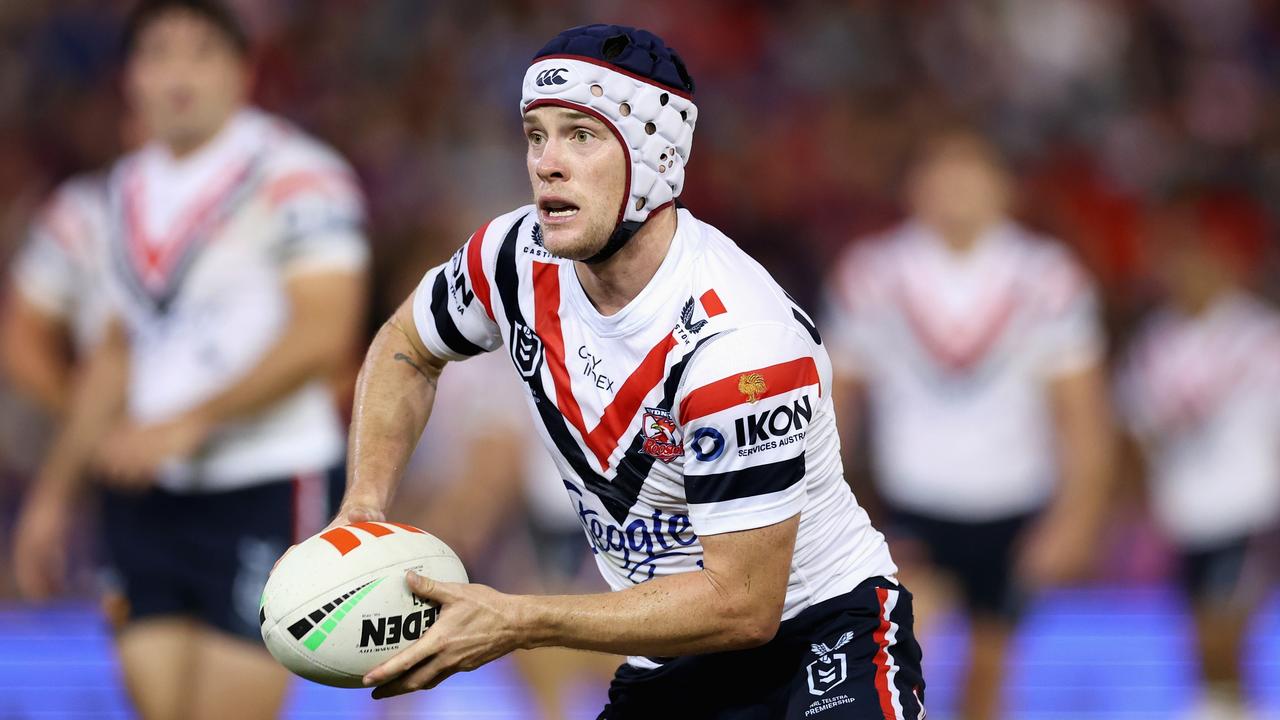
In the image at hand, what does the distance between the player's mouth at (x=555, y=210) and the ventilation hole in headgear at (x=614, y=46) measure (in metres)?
0.33

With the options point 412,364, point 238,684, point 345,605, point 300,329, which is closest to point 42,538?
Result: point 238,684

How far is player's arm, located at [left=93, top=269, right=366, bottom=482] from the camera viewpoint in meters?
5.52

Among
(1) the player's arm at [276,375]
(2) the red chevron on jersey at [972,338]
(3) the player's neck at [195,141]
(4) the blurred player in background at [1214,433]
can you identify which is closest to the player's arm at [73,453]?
(1) the player's arm at [276,375]

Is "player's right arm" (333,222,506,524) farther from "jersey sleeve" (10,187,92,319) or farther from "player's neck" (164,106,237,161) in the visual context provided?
"jersey sleeve" (10,187,92,319)

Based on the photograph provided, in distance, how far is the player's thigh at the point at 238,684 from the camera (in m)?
5.45

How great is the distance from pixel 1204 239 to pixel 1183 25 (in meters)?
4.68

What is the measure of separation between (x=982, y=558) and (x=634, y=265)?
4.73 metres

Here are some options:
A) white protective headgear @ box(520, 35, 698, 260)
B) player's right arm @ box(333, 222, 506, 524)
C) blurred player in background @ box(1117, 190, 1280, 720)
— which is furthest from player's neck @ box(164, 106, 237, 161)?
blurred player in background @ box(1117, 190, 1280, 720)

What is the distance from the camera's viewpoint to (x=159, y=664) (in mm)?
5602

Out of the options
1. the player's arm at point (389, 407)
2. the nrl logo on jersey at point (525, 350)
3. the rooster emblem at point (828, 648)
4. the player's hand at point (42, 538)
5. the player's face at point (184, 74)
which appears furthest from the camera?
the player's hand at point (42, 538)

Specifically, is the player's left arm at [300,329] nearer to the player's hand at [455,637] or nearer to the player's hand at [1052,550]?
the player's hand at [455,637]

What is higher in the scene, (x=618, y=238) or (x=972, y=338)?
(x=618, y=238)

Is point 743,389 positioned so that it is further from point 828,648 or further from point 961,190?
point 961,190

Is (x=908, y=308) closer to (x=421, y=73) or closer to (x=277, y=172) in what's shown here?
(x=277, y=172)
